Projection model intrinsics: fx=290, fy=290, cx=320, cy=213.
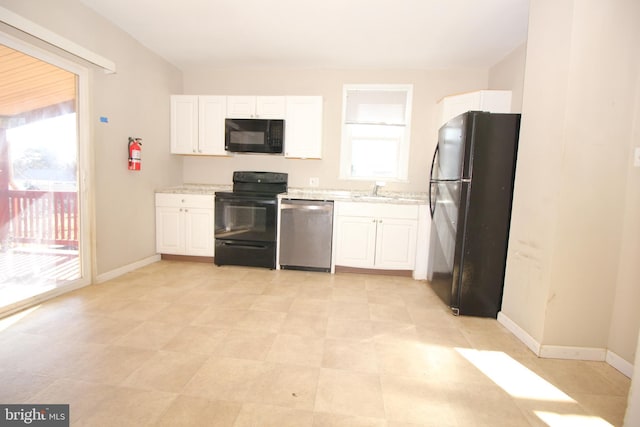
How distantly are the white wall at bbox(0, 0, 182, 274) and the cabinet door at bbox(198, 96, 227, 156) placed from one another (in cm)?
47

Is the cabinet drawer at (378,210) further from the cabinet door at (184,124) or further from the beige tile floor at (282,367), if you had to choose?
the cabinet door at (184,124)

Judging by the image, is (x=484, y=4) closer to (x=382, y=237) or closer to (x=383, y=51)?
(x=383, y=51)

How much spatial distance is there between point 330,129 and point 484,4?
2.05 metres

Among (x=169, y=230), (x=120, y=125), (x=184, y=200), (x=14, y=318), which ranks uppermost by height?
(x=120, y=125)

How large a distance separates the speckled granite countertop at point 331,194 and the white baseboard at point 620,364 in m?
1.91

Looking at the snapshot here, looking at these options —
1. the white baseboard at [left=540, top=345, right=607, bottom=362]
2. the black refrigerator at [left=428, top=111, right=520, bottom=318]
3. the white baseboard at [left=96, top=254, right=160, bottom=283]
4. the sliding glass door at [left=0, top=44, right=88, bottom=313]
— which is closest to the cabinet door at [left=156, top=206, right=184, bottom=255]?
the white baseboard at [left=96, top=254, right=160, bottom=283]

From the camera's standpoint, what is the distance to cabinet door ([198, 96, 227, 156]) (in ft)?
12.4

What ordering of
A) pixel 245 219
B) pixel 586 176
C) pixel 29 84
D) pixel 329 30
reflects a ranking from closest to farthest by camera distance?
1. pixel 586 176
2. pixel 29 84
3. pixel 329 30
4. pixel 245 219

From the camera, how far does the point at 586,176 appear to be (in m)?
1.80

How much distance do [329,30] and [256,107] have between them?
132cm

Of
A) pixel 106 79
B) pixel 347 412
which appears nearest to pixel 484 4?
pixel 347 412

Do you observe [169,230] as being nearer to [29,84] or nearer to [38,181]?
[38,181]

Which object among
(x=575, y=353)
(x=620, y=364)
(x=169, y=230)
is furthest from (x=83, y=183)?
(x=620, y=364)

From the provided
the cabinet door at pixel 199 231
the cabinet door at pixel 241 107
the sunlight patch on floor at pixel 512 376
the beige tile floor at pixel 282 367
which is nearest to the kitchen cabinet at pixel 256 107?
the cabinet door at pixel 241 107
